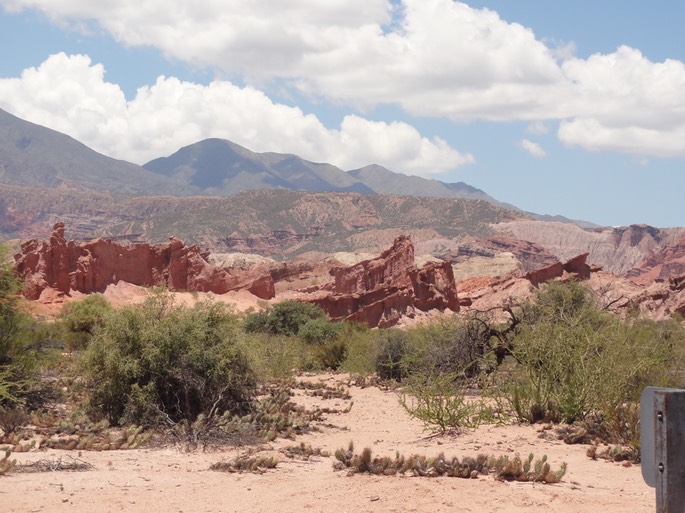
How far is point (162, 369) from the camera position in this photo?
14.3 m

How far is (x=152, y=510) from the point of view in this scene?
25.2 feet

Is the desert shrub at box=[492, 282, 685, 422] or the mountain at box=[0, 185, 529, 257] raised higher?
the mountain at box=[0, 185, 529, 257]

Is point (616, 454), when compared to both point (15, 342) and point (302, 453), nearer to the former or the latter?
point (302, 453)

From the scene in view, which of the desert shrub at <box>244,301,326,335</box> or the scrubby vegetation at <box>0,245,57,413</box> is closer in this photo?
the scrubby vegetation at <box>0,245,57,413</box>

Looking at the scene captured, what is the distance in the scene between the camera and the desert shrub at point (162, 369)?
13961 mm

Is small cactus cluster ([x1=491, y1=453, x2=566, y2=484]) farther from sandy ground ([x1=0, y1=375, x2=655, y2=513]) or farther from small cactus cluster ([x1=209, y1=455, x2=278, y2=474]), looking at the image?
small cactus cluster ([x1=209, y1=455, x2=278, y2=474])

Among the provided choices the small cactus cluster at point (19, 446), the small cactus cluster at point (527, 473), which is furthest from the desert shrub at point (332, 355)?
the small cactus cluster at point (527, 473)

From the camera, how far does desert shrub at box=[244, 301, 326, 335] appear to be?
147 feet

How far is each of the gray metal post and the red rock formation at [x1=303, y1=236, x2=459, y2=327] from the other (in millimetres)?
48027

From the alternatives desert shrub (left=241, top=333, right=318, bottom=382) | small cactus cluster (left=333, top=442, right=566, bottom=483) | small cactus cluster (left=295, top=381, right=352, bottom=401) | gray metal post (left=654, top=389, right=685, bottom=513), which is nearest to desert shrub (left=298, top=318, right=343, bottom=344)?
desert shrub (left=241, top=333, right=318, bottom=382)

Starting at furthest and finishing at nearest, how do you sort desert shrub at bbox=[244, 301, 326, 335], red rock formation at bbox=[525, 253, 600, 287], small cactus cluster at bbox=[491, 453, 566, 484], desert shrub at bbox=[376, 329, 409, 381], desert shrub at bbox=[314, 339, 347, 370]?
red rock formation at bbox=[525, 253, 600, 287] < desert shrub at bbox=[244, 301, 326, 335] < desert shrub at bbox=[314, 339, 347, 370] < desert shrub at bbox=[376, 329, 409, 381] < small cactus cluster at bbox=[491, 453, 566, 484]

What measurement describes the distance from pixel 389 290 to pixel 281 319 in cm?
1549

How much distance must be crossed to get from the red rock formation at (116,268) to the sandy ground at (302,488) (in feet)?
147

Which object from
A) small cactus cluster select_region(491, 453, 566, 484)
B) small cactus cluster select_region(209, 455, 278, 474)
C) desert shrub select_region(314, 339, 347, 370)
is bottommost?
desert shrub select_region(314, 339, 347, 370)
